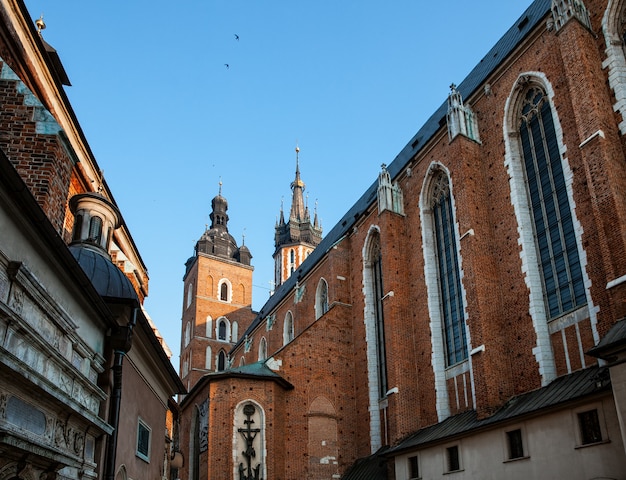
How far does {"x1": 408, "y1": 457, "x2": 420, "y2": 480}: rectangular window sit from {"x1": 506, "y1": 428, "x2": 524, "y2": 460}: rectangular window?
13.3 feet

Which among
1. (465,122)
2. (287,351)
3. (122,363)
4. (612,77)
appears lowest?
(122,363)

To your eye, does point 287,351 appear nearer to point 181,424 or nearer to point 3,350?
point 181,424

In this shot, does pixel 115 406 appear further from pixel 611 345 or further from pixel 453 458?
pixel 453 458

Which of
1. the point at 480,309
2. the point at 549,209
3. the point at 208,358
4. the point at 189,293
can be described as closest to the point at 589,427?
the point at 480,309

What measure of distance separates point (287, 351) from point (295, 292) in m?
8.23

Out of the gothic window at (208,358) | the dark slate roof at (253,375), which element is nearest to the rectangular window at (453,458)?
the dark slate roof at (253,375)

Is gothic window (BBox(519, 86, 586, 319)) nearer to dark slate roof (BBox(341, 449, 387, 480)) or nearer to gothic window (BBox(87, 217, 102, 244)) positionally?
dark slate roof (BBox(341, 449, 387, 480))

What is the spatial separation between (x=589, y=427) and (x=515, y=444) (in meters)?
2.21

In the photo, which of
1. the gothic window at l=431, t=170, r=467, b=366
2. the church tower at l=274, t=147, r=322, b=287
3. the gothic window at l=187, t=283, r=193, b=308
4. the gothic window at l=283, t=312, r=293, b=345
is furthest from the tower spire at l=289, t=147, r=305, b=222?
the gothic window at l=431, t=170, r=467, b=366

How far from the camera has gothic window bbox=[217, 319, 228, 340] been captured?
48.9 metres

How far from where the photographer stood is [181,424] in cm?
2748

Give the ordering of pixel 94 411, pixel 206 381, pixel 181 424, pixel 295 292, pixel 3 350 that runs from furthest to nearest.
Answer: pixel 295 292
pixel 181 424
pixel 206 381
pixel 94 411
pixel 3 350

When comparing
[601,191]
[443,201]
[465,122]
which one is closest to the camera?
[601,191]

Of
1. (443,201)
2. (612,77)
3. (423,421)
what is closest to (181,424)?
(423,421)
